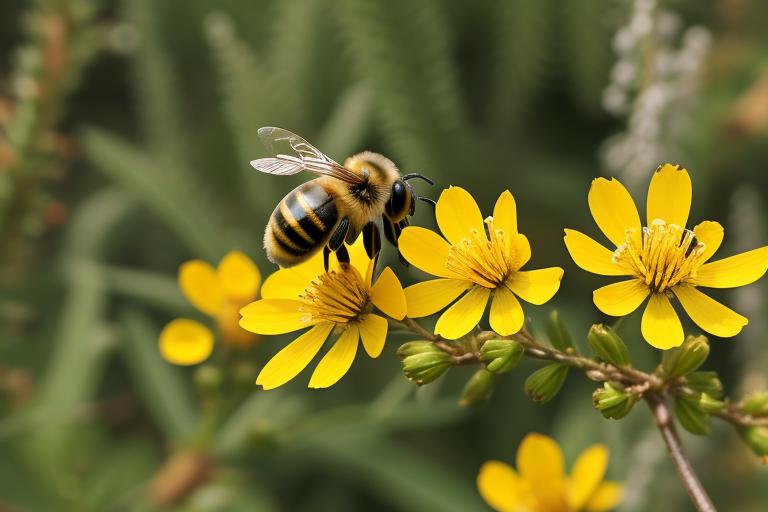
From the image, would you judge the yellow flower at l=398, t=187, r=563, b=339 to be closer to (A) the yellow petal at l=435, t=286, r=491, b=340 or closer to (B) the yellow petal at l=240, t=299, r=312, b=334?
(A) the yellow petal at l=435, t=286, r=491, b=340

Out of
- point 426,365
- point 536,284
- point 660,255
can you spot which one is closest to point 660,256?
point 660,255

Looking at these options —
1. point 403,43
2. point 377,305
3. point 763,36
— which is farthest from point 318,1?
point 377,305

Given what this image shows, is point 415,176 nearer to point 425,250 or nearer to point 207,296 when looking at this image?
point 425,250

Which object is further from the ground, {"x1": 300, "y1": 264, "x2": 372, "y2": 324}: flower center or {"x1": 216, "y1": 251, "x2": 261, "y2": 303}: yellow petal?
{"x1": 216, "y1": 251, "x2": 261, "y2": 303}: yellow petal

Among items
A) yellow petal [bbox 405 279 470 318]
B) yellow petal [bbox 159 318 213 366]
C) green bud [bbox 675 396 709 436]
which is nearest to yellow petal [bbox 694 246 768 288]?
green bud [bbox 675 396 709 436]

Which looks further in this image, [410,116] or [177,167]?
[177,167]

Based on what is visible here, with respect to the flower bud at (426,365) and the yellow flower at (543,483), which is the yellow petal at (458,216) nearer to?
the flower bud at (426,365)

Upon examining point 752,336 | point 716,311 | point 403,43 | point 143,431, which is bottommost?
point 143,431

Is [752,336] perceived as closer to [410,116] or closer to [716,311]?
[410,116]
